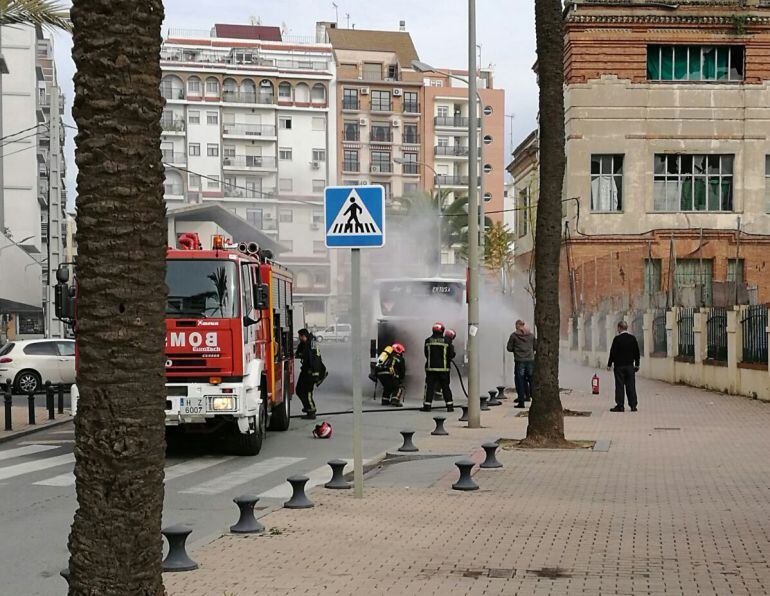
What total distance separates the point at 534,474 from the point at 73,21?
10.1 metres

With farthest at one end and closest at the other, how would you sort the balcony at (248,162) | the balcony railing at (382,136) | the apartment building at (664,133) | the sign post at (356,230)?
1. the balcony railing at (382,136)
2. the balcony at (248,162)
3. the apartment building at (664,133)
4. the sign post at (356,230)

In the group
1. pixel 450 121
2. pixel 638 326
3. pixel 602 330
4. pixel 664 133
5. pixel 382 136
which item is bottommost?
pixel 602 330

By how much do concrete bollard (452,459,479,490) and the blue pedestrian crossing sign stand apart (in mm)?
2454

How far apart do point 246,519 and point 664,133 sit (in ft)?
150

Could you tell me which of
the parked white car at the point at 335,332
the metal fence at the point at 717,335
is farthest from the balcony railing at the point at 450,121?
the metal fence at the point at 717,335

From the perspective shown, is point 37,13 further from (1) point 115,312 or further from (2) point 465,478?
(1) point 115,312

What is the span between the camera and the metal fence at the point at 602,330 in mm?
44697

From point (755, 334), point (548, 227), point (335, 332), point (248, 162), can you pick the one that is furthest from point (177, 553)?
point (248, 162)

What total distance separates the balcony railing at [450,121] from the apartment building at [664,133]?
194ft

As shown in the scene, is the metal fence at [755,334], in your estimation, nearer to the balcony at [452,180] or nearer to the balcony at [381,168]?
the balcony at [381,168]

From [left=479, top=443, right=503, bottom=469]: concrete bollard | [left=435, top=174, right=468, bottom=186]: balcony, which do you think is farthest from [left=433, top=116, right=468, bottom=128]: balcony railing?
[left=479, top=443, right=503, bottom=469]: concrete bollard

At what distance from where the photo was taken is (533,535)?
9.48 m

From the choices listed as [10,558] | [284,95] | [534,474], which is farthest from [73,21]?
[284,95]

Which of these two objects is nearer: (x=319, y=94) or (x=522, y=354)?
(x=522, y=354)
